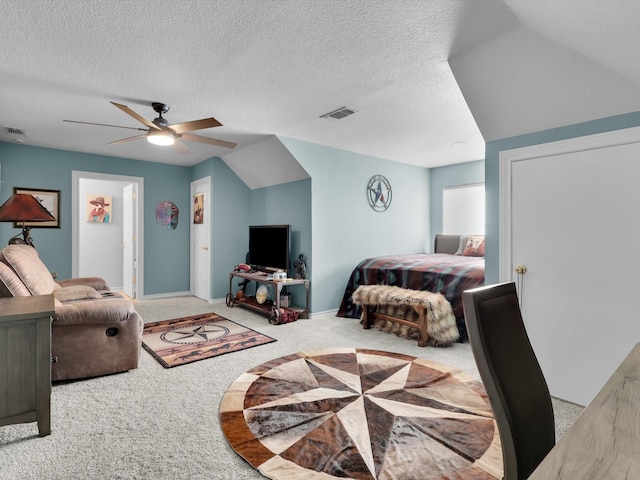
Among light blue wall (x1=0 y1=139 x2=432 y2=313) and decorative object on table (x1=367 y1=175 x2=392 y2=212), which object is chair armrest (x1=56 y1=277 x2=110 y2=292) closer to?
light blue wall (x1=0 y1=139 x2=432 y2=313)

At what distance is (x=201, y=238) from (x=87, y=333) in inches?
139

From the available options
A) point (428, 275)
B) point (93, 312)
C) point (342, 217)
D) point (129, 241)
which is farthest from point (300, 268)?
point (129, 241)

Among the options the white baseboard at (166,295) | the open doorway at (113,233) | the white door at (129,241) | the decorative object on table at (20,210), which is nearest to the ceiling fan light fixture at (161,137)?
the decorative object on table at (20,210)

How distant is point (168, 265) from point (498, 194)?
217 inches

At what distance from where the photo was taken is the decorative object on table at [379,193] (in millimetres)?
5559

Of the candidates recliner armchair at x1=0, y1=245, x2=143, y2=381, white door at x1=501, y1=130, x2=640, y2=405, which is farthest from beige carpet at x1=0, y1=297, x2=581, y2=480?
white door at x1=501, y1=130, x2=640, y2=405

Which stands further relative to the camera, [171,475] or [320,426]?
[320,426]

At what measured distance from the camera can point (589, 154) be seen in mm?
2322

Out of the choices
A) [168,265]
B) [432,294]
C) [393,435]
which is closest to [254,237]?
[168,265]

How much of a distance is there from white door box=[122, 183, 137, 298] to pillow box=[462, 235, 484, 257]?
5.67 m

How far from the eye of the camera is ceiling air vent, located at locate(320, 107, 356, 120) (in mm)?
3548

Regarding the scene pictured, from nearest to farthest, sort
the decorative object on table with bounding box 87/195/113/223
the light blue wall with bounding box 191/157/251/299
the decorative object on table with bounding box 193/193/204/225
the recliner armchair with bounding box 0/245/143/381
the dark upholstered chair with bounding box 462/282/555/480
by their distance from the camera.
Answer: the dark upholstered chair with bounding box 462/282/555/480
the recliner armchair with bounding box 0/245/143/381
the light blue wall with bounding box 191/157/251/299
the decorative object on table with bounding box 193/193/204/225
the decorative object on table with bounding box 87/195/113/223

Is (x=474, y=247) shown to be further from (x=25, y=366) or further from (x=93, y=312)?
(x=25, y=366)

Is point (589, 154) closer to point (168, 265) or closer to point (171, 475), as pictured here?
point (171, 475)
